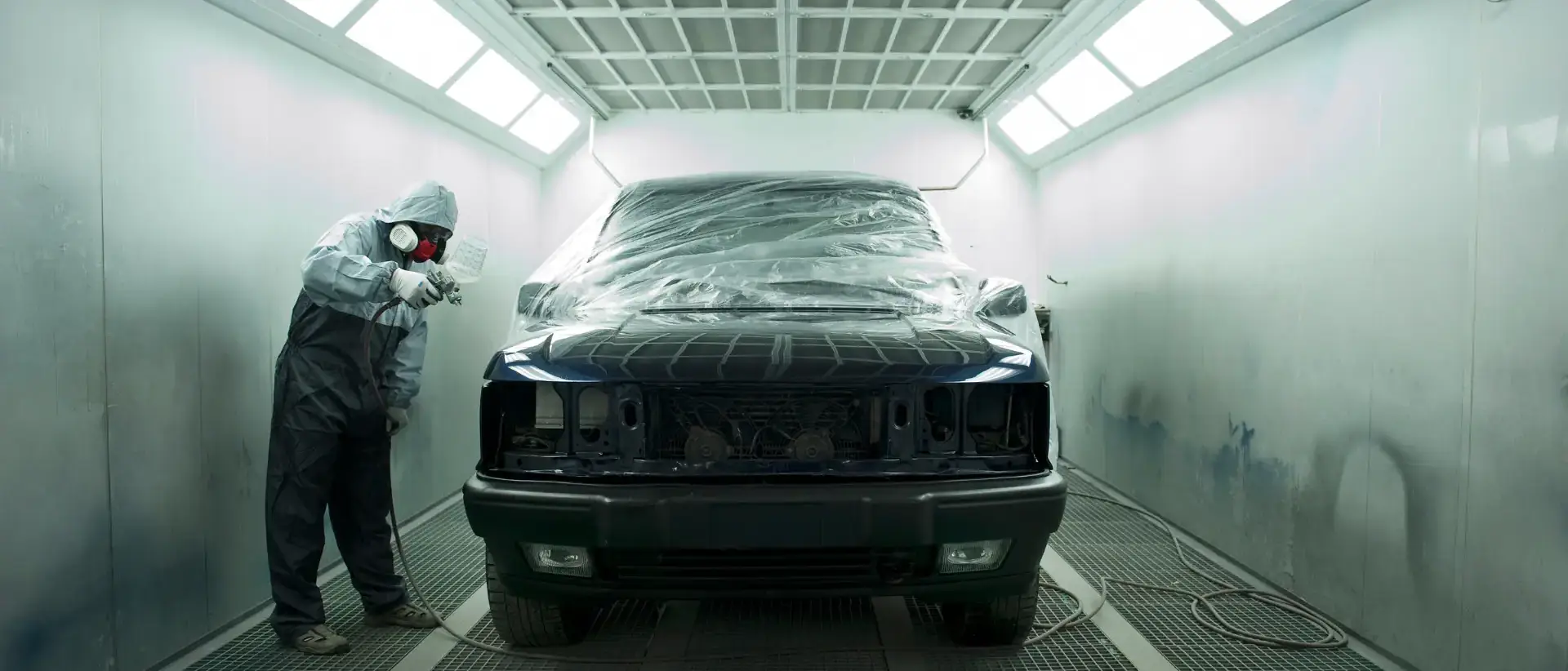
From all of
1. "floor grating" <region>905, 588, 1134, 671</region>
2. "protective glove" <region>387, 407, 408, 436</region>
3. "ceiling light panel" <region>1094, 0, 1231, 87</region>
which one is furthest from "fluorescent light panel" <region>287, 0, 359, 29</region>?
"ceiling light panel" <region>1094, 0, 1231, 87</region>

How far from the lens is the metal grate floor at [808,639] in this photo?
8.23 feet

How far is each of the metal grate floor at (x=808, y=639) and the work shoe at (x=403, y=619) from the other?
4 centimetres

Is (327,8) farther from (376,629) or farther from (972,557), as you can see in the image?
(972,557)

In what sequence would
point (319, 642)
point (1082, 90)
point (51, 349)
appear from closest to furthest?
1. point (51, 349)
2. point (319, 642)
3. point (1082, 90)

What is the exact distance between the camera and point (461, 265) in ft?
8.87

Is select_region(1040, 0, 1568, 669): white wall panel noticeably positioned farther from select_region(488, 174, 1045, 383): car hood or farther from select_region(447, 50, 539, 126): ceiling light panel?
select_region(447, 50, 539, 126): ceiling light panel

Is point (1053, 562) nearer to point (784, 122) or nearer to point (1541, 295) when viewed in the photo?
point (1541, 295)

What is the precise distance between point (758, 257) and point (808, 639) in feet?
4.60

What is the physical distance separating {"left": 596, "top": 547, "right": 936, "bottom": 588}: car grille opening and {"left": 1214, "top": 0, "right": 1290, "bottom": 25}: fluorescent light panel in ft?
8.86

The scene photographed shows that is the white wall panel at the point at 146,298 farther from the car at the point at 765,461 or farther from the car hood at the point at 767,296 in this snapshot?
the car at the point at 765,461

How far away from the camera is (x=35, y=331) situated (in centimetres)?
208

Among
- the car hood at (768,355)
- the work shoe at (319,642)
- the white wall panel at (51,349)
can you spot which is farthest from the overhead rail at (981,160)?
the white wall panel at (51,349)

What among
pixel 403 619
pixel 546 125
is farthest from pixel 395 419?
pixel 546 125

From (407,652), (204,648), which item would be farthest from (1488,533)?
(204,648)
